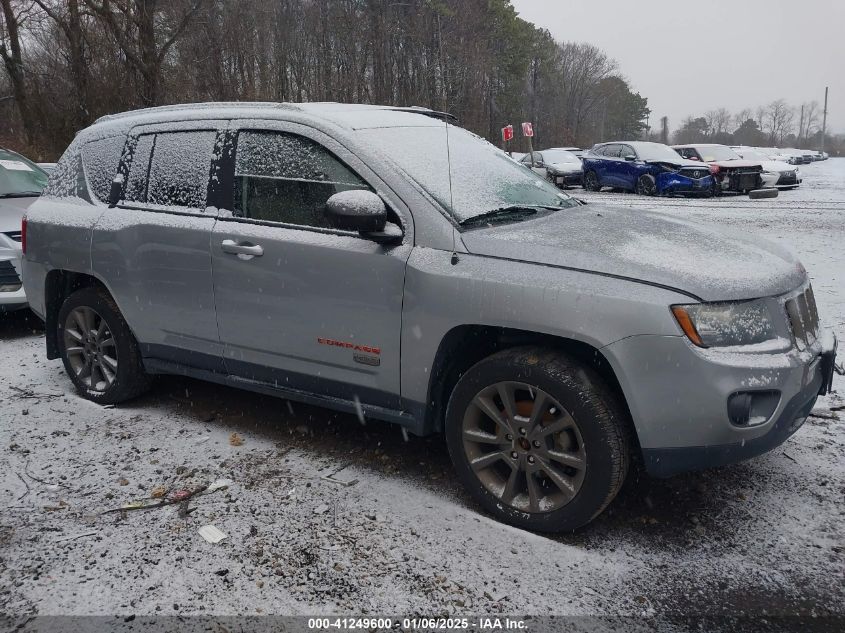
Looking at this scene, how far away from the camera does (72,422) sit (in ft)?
14.3

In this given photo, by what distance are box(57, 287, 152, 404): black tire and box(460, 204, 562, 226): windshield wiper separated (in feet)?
7.96

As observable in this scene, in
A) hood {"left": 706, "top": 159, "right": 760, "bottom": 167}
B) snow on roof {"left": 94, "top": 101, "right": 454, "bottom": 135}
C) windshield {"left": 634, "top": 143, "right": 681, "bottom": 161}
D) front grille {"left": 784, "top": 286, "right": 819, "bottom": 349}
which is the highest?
windshield {"left": 634, "top": 143, "right": 681, "bottom": 161}

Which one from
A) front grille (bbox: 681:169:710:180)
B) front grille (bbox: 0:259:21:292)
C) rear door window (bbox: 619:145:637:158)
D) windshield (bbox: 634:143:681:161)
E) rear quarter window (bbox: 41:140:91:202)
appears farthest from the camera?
rear door window (bbox: 619:145:637:158)

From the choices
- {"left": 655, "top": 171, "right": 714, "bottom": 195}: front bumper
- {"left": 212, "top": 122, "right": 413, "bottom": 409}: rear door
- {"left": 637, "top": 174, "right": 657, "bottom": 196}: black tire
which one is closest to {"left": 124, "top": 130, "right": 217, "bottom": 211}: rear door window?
{"left": 212, "top": 122, "right": 413, "bottom": 409}: rear door

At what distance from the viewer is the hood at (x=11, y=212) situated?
6.62 meters

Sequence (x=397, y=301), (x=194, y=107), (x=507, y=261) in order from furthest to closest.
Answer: (x=194, y=107)
(x=397, y=301)
(x=507, y=261)

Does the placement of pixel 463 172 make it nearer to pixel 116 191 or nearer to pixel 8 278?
pixel 116 191

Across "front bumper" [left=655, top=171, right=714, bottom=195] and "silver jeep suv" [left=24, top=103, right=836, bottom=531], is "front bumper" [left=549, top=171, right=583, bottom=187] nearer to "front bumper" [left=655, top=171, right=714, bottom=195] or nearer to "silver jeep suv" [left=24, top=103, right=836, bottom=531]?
"front bumper" [left=655, top=171, right=714, bottom=195]

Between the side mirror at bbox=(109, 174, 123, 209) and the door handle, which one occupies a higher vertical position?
the side mirror at bbox=(109, 174, 123, 209)

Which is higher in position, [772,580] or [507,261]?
[507,261]

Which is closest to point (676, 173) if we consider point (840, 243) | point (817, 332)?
point (840, 243)

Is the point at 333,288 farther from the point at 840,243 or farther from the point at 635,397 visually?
the point at 840,243

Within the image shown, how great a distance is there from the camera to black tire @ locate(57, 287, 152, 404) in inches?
173

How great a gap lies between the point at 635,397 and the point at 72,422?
3.45 metres
